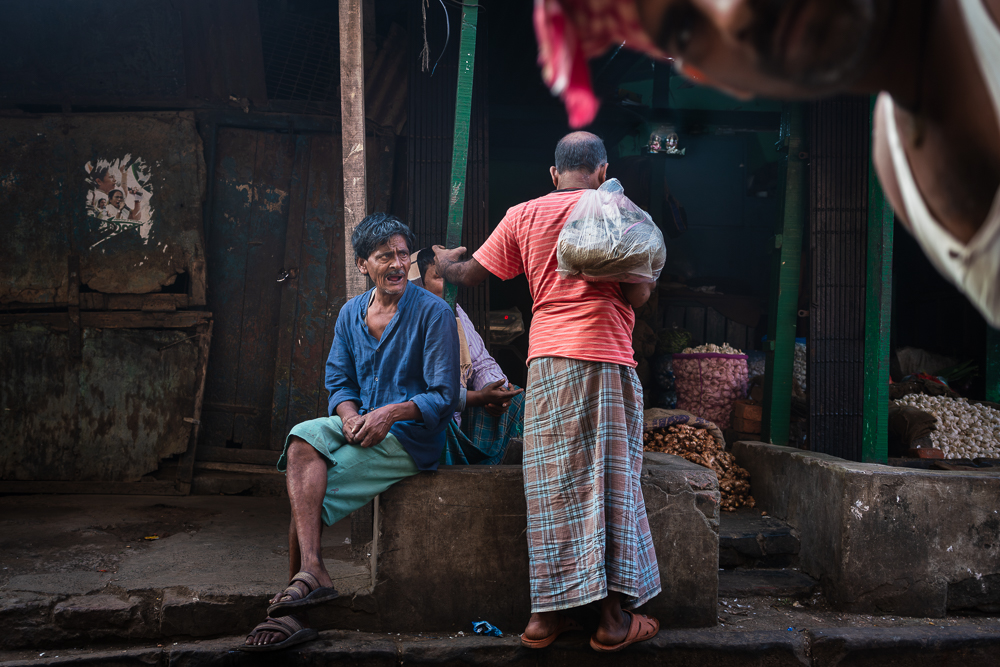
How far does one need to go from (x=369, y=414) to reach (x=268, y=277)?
272 centimetres

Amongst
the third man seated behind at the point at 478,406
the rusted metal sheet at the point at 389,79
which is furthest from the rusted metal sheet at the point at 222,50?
the third man seated behind at the point at 478,406

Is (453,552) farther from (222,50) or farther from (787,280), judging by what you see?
(222,50)

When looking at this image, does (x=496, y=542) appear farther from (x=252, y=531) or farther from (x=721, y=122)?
(x=721, y=122)

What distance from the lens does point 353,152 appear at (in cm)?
326

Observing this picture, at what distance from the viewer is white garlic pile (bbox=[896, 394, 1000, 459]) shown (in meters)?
4.80

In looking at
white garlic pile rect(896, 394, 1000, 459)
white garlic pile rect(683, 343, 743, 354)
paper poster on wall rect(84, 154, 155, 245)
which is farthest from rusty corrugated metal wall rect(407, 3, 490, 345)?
white garlic pile rect(896, 394, 1000, 459)

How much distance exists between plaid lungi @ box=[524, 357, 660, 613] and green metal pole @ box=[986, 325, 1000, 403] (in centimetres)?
452

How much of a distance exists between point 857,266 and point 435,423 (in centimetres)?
348

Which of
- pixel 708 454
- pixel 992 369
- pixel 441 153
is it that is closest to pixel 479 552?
pixel 708 454

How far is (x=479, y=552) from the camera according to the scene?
287 cm

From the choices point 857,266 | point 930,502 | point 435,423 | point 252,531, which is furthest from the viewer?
point 857,266

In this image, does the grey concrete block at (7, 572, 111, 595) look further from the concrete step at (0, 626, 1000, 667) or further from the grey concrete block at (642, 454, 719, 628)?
the grey concrete block at (642, 454, 719, 628)

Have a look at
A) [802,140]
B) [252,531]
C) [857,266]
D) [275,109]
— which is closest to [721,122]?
[802,140]

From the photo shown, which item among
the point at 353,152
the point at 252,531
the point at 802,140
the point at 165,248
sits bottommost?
the point at 252,531
